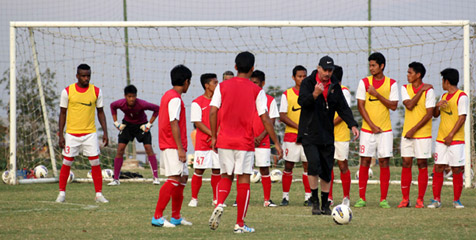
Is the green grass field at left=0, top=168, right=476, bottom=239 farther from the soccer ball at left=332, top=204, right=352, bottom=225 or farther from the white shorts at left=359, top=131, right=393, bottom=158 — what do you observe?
the white shorts at left=359, top=131, right=393, bottom=158

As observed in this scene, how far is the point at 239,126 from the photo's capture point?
7.58 metres

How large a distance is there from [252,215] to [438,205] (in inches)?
120

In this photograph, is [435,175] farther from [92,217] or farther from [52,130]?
[52,130]

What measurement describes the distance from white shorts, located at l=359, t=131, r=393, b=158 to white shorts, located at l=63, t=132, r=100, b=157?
4.23 meters

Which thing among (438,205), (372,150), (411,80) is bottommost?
(438,205)

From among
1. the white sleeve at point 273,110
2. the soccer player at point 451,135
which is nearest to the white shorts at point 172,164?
the white sleeve at point 273,110

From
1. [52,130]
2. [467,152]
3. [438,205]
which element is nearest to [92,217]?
[438,205]

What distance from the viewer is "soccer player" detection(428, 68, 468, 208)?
418 inches

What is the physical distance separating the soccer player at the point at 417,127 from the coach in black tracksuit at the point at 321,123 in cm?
171

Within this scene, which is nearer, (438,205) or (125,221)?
(125,221)

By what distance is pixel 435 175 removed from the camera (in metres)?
10.9

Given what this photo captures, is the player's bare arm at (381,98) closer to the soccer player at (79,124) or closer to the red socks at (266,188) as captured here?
the red socks at (266,188)

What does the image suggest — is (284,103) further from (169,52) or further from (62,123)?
(169,52)

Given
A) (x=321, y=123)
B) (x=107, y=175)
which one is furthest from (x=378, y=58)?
(x=107, y=175)
